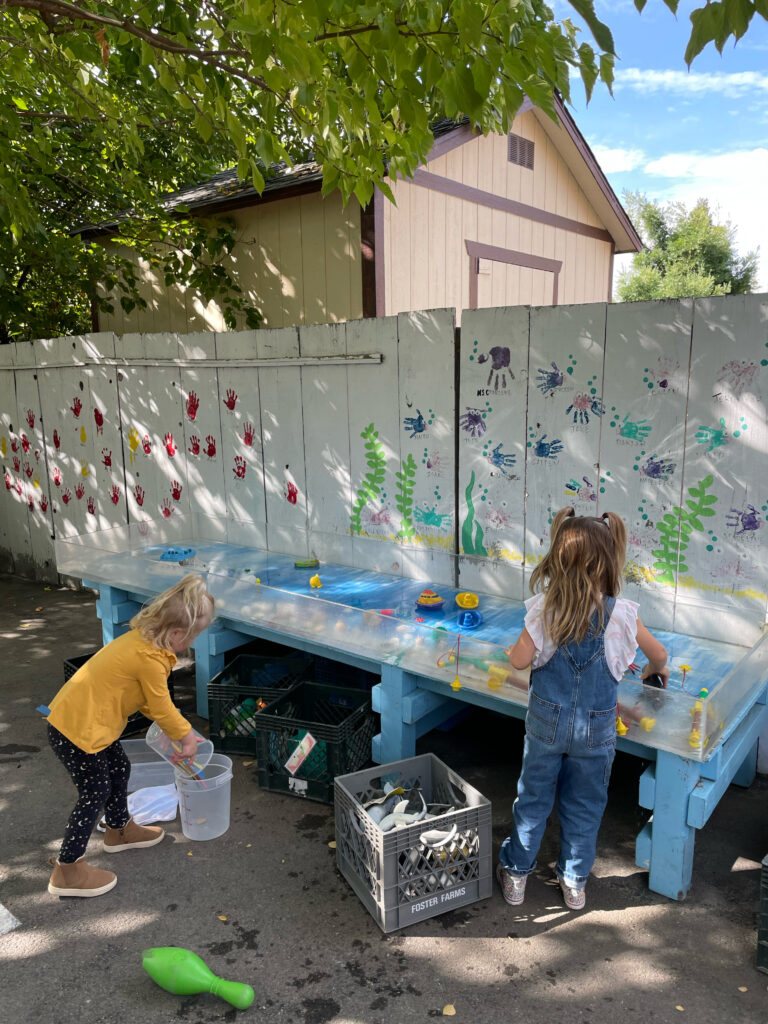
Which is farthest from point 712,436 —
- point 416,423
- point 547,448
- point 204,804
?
point 204,804

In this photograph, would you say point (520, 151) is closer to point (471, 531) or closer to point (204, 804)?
point (471, 531)

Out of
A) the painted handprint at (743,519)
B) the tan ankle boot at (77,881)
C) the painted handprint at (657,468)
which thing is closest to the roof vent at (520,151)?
the painted handprint at (657,468)

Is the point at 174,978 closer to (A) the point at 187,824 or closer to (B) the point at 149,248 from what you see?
(A) the point at 187,824

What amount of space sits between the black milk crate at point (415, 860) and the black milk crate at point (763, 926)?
104cm

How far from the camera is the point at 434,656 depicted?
12.2 ft

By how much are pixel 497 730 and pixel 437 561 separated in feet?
3.88

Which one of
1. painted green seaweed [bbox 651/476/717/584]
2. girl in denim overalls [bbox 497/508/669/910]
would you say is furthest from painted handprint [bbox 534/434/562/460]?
girl in denim overalls [bbox 497/508/669/910]

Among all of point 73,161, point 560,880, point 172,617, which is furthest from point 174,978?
point 73,161

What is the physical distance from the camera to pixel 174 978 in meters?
2.68

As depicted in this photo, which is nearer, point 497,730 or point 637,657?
point 637,657

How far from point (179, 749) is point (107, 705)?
463 millimetres

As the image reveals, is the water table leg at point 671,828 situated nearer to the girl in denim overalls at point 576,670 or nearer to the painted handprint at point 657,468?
the girl in denim overalls at point 576,670

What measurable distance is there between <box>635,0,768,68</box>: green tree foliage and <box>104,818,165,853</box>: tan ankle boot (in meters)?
3.90

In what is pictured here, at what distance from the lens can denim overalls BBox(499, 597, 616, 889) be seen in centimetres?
291
